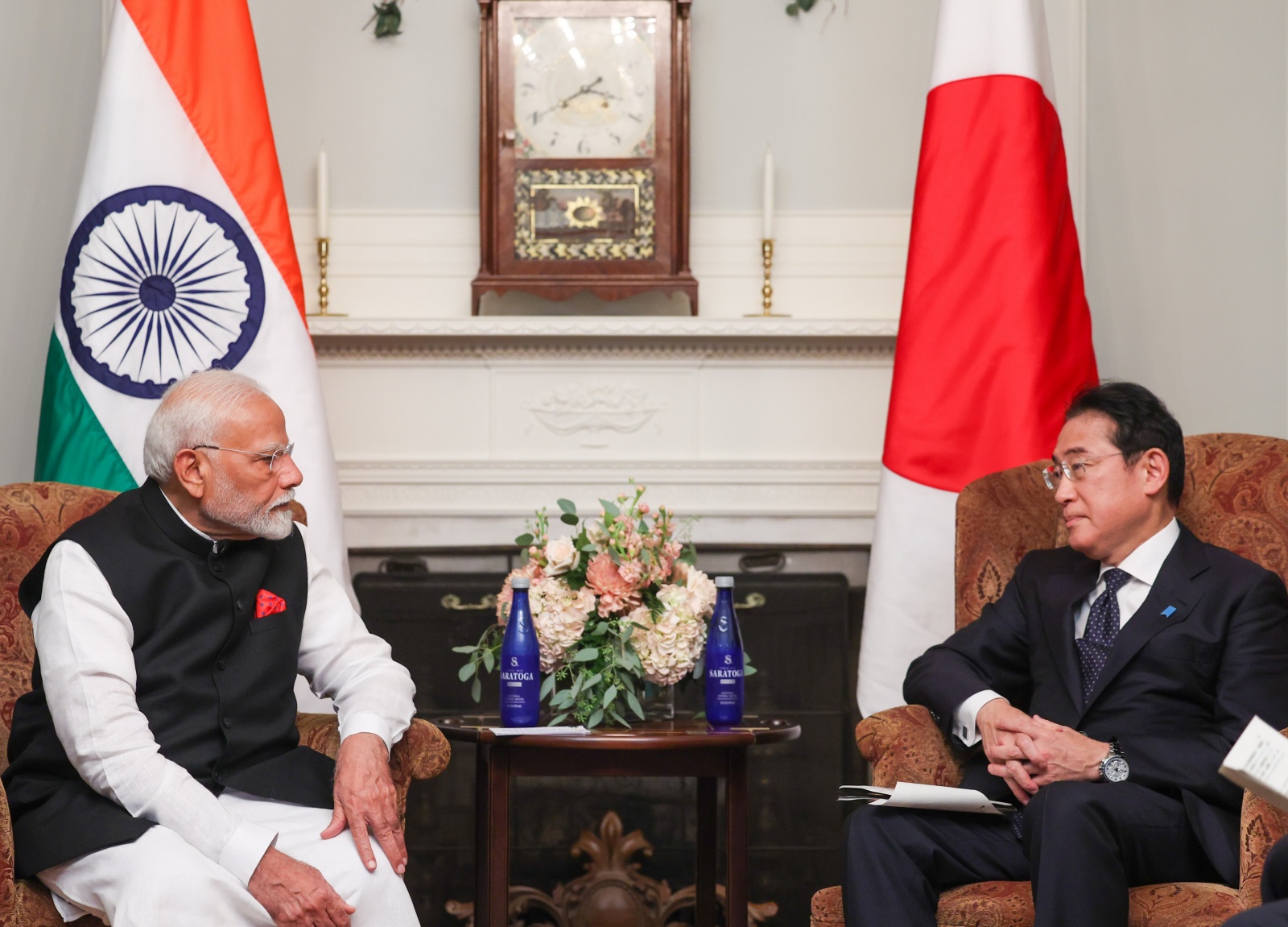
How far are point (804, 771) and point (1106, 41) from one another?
83.1 inches

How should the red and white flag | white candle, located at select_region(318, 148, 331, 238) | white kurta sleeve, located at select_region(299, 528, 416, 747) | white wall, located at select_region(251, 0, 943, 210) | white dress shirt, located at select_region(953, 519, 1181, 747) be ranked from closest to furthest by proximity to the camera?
white kurta sleeve, located at select_region(299, 528, 416, 747) < white dress shirt, located at select_region(953, 519, 1181, 747) < the red and white flag < white candle, located at select_region(318, 148, 331, 238) < white wall, located at select_region(251, 0, 943, 210)

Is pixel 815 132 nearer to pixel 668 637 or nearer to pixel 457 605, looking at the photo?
pixel 457 605

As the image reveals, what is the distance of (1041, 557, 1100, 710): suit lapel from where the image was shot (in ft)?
7.16

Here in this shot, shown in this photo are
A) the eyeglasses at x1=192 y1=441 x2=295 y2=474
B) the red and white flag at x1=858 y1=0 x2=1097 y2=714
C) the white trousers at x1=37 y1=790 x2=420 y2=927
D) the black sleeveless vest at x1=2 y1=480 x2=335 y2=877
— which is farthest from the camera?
the red and white flag at x1=858 y1=0 x2=1097 y2=714

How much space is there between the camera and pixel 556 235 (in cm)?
352

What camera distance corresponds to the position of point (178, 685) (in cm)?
190

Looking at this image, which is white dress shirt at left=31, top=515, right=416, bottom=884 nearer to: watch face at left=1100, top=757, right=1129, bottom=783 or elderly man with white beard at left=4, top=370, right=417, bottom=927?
elderly man with white beard at left=4, top=370, right=417, bottom=927

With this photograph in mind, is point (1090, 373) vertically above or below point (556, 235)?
below

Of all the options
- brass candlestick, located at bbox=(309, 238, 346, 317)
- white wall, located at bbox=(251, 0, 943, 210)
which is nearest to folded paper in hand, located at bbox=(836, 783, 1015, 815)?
white wall, located at bbox=(251, 0, 943, 210)

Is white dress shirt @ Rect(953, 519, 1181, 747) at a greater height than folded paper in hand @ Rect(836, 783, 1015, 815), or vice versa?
white dress shirt @ Rect(953, 519, 1181, 747)

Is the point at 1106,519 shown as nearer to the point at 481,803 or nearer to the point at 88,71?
the point at 481,803

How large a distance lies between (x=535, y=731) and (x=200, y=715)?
606 mm

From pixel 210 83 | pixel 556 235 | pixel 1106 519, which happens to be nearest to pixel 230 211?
pixel 210 83

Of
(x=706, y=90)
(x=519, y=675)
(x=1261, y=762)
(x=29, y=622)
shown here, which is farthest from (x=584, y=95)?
(x=1261, y=762)
